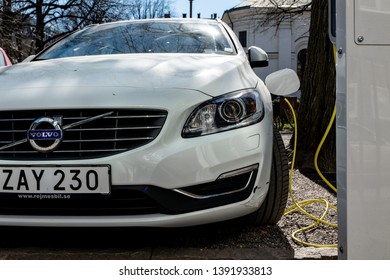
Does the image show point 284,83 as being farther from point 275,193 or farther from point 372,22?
point 372,22

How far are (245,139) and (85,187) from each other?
0.77m

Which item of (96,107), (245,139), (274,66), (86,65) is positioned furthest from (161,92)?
(274,66)

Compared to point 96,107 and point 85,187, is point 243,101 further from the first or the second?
point 85,187

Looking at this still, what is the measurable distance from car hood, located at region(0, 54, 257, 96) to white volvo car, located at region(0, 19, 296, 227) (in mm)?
13

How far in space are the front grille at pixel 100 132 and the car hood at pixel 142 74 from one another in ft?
0.58

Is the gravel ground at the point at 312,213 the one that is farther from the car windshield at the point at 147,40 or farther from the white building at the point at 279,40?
the white building at the point at 279,40

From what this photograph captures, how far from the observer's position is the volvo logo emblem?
2.02 m

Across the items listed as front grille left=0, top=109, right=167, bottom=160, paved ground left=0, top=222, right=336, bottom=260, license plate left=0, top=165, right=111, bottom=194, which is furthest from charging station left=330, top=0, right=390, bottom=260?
license plate left=0, top=165, right=111, bottom=194

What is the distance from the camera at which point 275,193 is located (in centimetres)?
243

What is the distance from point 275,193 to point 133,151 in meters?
0.89

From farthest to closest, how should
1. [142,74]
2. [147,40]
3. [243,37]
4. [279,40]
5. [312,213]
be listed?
[243,37], [279,40], [147,40], [312,213], [142,74]

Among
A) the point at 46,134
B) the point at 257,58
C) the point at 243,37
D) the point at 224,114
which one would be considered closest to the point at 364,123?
the point at 224,114
